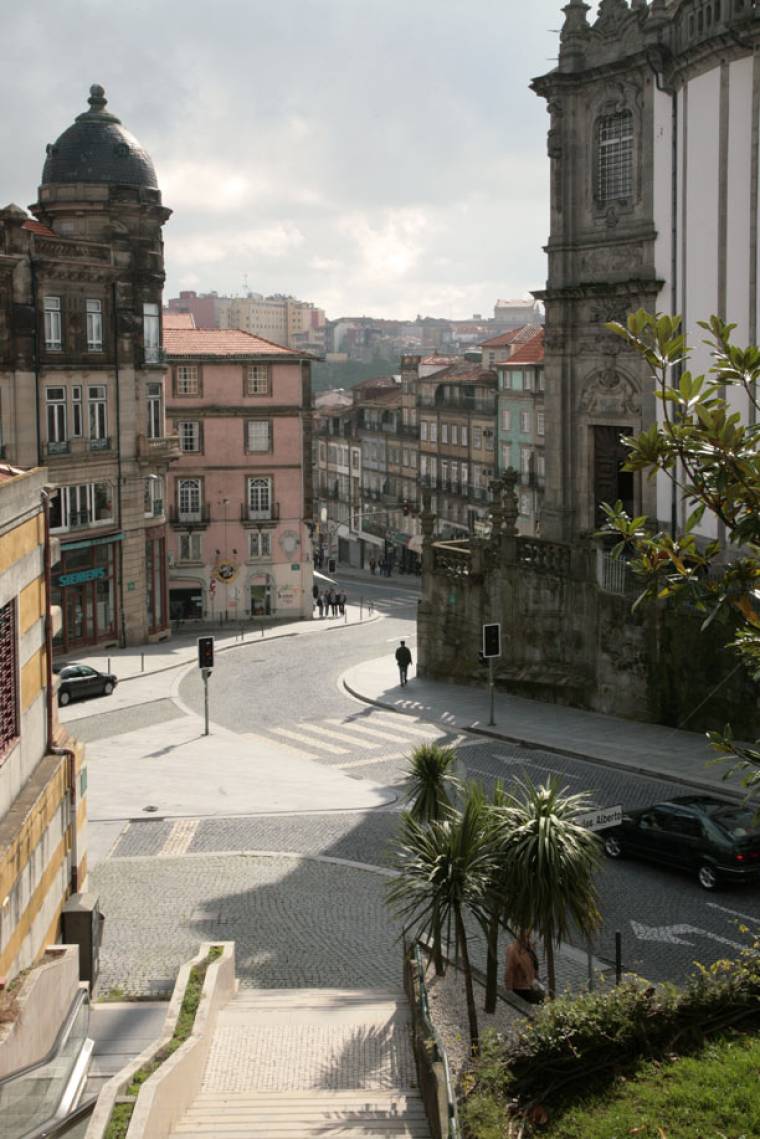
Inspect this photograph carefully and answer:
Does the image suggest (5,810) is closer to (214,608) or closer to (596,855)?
(596,855)

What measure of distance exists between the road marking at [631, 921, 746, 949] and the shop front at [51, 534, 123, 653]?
1201 inches

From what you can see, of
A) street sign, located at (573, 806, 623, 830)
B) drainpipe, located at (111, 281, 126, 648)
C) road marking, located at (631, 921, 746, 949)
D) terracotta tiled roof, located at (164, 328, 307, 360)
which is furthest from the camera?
terracotta tiled roof, located at (164, 328, 307, 360)

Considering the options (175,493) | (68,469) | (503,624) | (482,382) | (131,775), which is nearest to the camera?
(131,775)

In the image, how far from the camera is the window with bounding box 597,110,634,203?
35.8 meters

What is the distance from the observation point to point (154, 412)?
51.9m

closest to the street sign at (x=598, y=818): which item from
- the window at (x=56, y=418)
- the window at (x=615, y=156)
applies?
the window at (x=615, y=156)

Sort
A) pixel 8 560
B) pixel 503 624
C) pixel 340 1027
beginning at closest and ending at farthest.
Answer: pixel 8 560, pixel 340 1027, pixel 503 624

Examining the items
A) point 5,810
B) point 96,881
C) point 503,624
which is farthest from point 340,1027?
point 503,624

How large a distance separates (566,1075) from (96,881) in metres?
12.5

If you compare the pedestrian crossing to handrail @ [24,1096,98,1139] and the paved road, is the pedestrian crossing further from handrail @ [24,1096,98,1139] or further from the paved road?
handrail @ [24,1096,98,1139]

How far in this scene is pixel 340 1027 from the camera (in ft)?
50.4

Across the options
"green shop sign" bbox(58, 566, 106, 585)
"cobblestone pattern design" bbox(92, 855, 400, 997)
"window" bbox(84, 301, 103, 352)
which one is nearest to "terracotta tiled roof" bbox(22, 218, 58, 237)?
"window" bbox(84, 301, 103, 352)

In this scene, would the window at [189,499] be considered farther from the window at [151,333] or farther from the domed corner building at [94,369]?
the window at [151,333]

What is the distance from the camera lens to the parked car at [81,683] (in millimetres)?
40344
